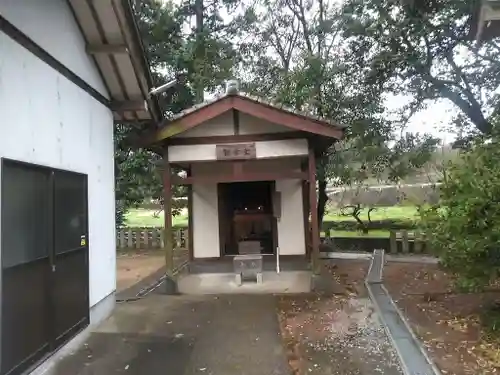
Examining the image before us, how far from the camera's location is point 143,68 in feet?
20.5

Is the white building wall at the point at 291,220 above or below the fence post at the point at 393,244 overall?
above

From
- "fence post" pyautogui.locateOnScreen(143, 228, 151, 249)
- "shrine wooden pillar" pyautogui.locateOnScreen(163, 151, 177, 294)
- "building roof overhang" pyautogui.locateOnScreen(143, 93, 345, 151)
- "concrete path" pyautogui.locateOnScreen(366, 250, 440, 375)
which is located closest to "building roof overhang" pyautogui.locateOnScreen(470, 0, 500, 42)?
"building roof overhang" pyautogui.locateOnScreen(143, 93, 345, 151)

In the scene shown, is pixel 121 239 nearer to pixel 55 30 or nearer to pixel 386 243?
pixel 386 243

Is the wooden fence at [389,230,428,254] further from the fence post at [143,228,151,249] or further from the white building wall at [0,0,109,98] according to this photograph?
the white building wall at [0,0,109,98]

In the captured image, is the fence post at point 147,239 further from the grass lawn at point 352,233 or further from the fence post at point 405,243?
the fence post at point 405,243

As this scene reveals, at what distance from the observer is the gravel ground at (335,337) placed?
→ 160 inches

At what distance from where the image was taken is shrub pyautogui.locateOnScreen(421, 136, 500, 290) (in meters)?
4.83

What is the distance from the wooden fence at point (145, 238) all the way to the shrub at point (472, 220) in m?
11.6

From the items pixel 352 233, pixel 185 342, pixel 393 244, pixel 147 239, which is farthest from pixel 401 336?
pixel 147 239

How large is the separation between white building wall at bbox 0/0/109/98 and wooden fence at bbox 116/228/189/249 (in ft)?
33.7

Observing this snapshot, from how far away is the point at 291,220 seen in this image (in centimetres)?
984

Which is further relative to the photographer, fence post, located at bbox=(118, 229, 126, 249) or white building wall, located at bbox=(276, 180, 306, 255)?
fence post, located at bbox=(118, 229, 126, 249)

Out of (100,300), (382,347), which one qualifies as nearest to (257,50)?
(100,300)

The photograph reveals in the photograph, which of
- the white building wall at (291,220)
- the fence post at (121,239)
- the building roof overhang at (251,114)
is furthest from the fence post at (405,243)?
the fence post at (121,239)
